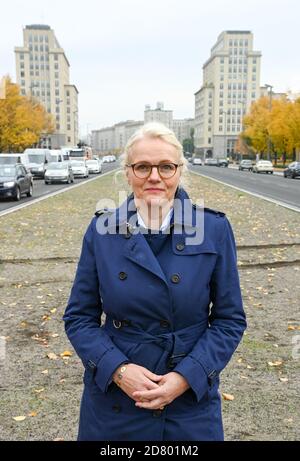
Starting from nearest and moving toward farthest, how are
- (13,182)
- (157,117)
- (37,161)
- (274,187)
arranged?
(157,117) < (13,182) < (274,187) < (37,161)

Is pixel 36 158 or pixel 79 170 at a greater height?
pixel 36 158

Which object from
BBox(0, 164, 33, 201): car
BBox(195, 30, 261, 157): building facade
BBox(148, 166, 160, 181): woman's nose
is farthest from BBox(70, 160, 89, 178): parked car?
BBox(195, 30, 261, 157): building facade

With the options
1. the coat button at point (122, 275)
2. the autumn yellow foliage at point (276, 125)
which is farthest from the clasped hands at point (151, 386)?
the autumn yellow foliage at point (276, 125)

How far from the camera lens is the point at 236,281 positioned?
2.20m

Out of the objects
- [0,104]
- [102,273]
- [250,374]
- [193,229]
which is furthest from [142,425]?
[0,104]

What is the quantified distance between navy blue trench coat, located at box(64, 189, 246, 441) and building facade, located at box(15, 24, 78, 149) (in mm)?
150703

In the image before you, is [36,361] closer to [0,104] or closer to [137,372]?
[137,372]

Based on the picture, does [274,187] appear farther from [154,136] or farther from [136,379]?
[136,379]

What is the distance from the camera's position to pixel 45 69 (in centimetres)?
15375

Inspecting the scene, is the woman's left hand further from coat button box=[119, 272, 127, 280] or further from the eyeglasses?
the eyeglasses

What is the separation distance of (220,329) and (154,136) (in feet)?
2.86

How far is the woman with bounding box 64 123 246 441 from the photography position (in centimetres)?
203

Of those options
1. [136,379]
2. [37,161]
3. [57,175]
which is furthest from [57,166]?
[136,379]

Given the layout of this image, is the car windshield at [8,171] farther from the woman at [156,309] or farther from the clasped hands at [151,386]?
the clasped hands at [151,386]
